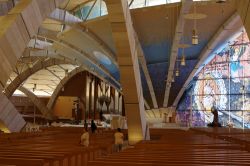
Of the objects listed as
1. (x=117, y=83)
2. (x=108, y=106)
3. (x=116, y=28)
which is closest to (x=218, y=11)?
(x=116, y=28)

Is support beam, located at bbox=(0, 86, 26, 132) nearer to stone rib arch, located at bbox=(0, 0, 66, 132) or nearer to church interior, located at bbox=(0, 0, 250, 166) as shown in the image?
church interior, located at bbox=(0, 0, 250, 166)

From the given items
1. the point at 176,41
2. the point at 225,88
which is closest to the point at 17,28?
the point at 176,41

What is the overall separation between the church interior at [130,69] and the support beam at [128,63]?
0.14 feet

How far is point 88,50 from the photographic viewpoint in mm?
34438

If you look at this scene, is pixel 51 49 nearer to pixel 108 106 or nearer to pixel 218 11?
pixel 108 106

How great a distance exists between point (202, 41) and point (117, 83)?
469 inches

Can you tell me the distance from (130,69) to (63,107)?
3283cm

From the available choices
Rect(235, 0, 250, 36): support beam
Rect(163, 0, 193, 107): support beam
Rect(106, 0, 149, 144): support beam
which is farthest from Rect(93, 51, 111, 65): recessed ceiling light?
Rect(235, 0, 250, 36): support beam

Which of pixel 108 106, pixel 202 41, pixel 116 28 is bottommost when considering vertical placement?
pixel 108 106

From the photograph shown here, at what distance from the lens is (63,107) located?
160 feet

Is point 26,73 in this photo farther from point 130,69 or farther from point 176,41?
point 130,69

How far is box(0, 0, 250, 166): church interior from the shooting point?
12680 millimetres

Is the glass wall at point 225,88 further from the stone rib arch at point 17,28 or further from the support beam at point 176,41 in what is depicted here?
the stone rib arch at point 17,28

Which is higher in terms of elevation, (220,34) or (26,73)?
(220,34)
